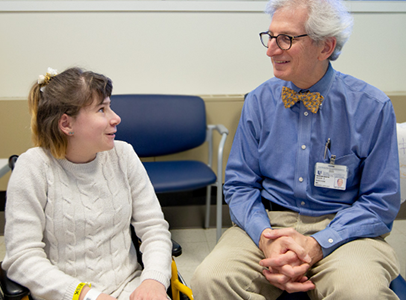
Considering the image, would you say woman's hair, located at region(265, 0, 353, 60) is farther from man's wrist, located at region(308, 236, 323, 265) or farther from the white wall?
the white wall

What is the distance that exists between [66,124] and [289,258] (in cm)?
86

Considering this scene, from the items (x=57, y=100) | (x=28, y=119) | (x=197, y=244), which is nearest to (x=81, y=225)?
(x=57, y=100)

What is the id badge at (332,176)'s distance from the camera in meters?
1.49

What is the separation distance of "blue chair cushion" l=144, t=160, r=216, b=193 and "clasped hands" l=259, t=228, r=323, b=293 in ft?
3.01

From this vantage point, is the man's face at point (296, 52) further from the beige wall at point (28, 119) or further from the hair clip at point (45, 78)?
the beige wall at point (28, 119)

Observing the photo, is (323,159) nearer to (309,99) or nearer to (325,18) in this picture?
(309,99)

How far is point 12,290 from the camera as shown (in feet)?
3.57

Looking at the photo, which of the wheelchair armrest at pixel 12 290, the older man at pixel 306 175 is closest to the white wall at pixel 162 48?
the older man at pixel 306 175

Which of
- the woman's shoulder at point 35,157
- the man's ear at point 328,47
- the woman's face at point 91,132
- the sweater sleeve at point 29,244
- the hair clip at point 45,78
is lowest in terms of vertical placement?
the sweater sleeve at point 29,244

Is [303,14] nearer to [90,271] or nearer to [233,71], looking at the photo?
[90,271]

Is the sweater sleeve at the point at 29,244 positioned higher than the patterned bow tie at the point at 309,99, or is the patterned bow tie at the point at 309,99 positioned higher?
the patterned bow tie at the point at 309,99

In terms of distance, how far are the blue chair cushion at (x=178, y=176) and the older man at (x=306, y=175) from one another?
0.65 meters

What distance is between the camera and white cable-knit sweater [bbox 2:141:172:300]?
1.13 metres

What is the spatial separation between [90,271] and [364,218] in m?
0.98
